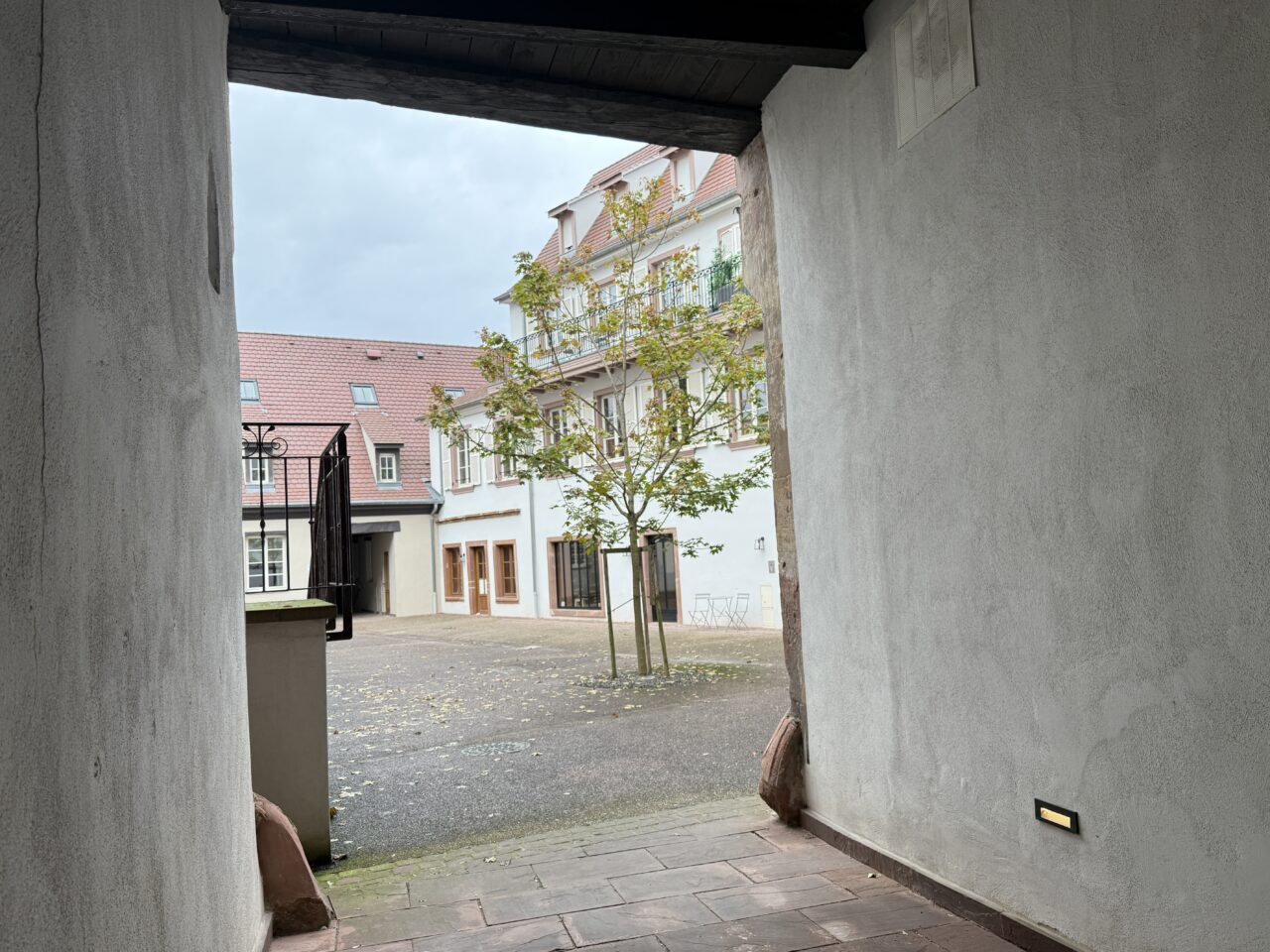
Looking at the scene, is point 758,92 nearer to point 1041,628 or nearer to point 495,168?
point 1041,628

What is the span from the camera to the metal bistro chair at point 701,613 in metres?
16.7

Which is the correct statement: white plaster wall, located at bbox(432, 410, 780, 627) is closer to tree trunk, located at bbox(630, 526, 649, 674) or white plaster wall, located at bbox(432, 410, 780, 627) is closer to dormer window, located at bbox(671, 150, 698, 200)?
tree trunk, located at bbox(630, 526, 649, 674)

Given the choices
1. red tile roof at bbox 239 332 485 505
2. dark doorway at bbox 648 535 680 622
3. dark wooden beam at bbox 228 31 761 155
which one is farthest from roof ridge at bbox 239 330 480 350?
dark wooden beam at bbox 228 31 761 155

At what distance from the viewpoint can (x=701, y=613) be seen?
664 inches

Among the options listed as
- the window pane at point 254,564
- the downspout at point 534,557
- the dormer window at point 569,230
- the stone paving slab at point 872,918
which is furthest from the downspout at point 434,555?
the stone paving slab at point 872,918

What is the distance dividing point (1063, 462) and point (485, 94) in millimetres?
2728

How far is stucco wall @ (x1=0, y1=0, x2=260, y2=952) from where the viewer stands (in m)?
1.19

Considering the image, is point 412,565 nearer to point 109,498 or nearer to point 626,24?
point 626,24

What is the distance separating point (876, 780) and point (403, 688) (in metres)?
7.67

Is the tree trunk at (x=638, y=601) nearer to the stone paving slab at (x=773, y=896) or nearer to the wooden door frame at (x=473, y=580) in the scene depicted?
the stone paving slab at (x=773, y=896)

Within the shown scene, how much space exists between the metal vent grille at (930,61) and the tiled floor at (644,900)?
261 centimetres

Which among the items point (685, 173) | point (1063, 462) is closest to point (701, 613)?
point (685, 173)

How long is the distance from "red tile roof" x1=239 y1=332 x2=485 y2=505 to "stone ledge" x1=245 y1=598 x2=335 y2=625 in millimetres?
19990

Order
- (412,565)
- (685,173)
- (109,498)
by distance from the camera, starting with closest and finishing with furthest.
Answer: (109,498) → (685,173) → (412,565)
